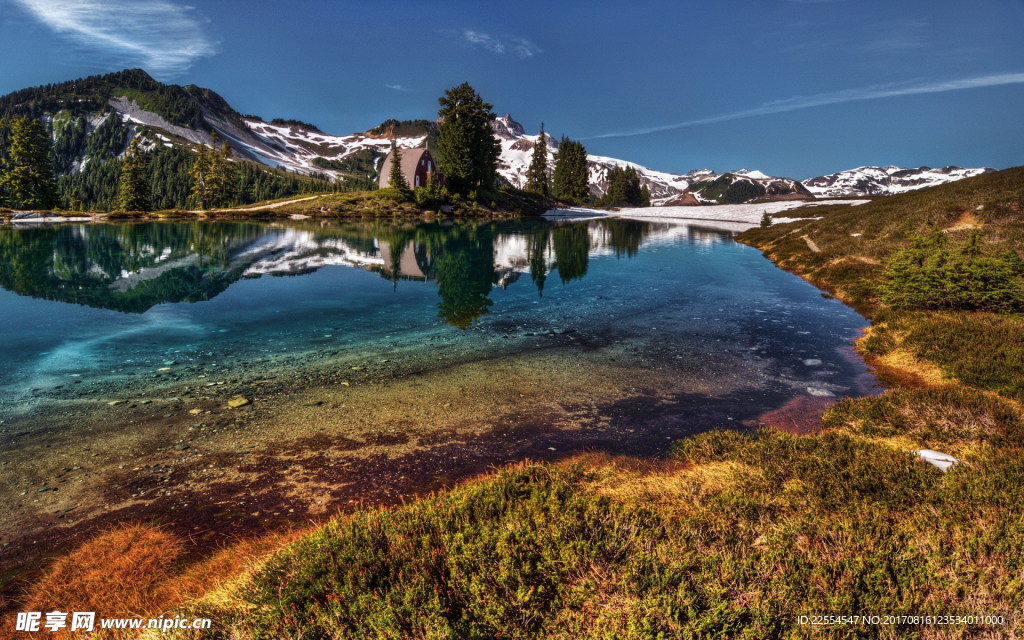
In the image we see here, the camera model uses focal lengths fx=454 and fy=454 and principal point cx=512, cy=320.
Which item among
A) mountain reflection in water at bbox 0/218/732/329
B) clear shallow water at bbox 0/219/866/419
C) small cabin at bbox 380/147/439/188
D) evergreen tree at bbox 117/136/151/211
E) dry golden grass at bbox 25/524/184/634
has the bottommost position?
dry golden grass at bbox 25/524/184/634

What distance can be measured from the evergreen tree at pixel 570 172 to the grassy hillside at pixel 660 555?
452 ft

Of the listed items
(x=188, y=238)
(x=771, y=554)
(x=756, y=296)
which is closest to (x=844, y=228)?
(x=756, y=296)

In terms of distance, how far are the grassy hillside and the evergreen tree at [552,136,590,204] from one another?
452 ft

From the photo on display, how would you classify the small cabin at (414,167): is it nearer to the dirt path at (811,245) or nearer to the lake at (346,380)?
the dirt path at (811,245)

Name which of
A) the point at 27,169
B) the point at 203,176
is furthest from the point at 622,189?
the point at 27,169

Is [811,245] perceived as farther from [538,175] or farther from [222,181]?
[222,181]

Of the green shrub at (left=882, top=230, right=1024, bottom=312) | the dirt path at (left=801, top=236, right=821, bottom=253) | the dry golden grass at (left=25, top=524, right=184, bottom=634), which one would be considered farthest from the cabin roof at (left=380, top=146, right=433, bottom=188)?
the dry golden grass at (left=25, top=524, right=184, bottom=634)

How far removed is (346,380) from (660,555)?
29.8 feet

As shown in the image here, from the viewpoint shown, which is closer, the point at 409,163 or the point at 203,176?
the point at 203,176

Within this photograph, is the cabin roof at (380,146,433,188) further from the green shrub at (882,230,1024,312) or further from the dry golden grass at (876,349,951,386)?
the dry golden grass at (876,349,951,386)

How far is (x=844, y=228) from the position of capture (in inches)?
1545

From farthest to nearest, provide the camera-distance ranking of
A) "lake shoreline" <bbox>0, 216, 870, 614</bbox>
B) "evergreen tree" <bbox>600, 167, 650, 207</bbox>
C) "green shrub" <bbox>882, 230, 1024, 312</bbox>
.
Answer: "evergreen tree" <bbox>600, 167, 650, 207</bbox> → "green shrub" <bbox>882, 230, 1024, 312</bbox> → "lake shoreline" <bbox>0, 216, 870, 614</bbox>

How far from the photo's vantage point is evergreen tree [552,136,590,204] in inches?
5541

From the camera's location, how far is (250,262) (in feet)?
106
